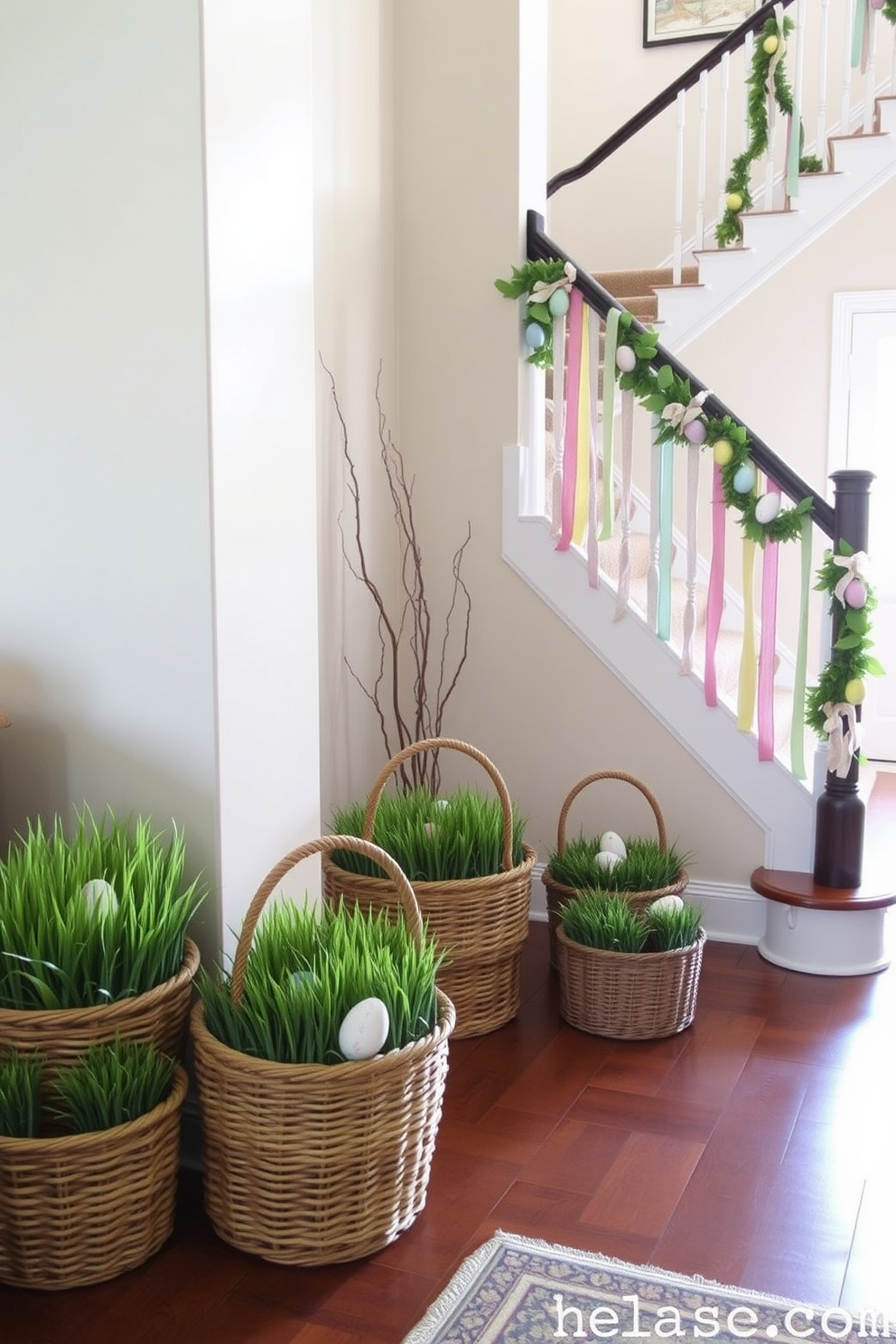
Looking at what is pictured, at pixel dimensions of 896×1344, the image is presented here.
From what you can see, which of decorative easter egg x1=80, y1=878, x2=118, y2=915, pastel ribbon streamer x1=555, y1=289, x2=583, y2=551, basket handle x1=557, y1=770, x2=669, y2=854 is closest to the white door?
pastel ribbon streamer x1=555, y1=289, x2=583, y2=551

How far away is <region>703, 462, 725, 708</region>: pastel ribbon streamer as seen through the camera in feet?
10.4

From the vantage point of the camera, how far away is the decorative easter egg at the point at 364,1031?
1.75m

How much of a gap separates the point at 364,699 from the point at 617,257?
10.4 feet

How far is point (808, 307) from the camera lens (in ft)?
17.6

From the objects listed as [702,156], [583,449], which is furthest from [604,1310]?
[702,156]

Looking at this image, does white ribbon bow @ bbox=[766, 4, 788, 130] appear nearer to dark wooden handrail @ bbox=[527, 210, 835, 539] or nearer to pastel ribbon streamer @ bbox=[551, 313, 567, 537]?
dark wooden handrail @ bbox=[527, 210, 835, 539]

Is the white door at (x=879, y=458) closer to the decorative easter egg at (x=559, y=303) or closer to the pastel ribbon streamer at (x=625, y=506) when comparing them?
the pastel ribbon streamer at (x=625, y=506)

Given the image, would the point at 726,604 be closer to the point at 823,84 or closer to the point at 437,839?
the point at 823,84

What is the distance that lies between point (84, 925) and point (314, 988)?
0.34 m

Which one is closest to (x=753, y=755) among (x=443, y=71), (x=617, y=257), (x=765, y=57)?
(x=443, y=71)

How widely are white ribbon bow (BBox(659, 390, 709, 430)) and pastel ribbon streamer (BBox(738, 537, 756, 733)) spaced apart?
334mm

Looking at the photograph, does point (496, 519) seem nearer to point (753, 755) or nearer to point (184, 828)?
point (753, 755)

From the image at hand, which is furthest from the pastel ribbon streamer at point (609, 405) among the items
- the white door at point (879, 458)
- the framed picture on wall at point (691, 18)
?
the framed picture on wall at point (691, 18)

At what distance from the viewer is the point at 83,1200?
170 cm
